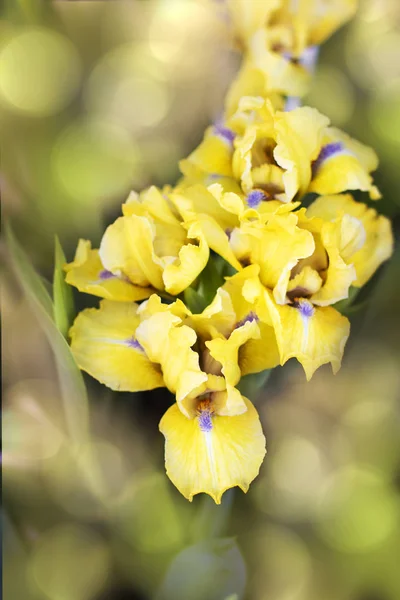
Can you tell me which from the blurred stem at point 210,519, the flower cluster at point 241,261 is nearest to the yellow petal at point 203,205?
the flower cluster at point 241,261

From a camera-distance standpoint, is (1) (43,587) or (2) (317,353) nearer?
(2) (317,353)

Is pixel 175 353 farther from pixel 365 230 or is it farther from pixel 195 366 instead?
pixel 365 230

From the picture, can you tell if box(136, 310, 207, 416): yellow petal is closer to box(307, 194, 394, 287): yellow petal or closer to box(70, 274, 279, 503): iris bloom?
box(70, 274, 279, 503): iris bloom

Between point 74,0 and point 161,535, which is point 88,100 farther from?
point 161,535

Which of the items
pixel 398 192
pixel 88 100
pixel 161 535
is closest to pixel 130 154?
pixel 88 100

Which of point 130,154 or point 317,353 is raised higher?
point 130,154

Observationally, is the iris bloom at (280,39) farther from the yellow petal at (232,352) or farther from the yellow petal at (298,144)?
the yellow petal at (232,352)

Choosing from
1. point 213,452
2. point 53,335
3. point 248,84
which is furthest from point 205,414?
point 248,84

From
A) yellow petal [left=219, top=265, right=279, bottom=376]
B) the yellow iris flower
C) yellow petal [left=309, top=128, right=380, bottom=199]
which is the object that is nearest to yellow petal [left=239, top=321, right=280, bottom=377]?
yellow petal [left=219, top=265, right=279, bottom=376]
